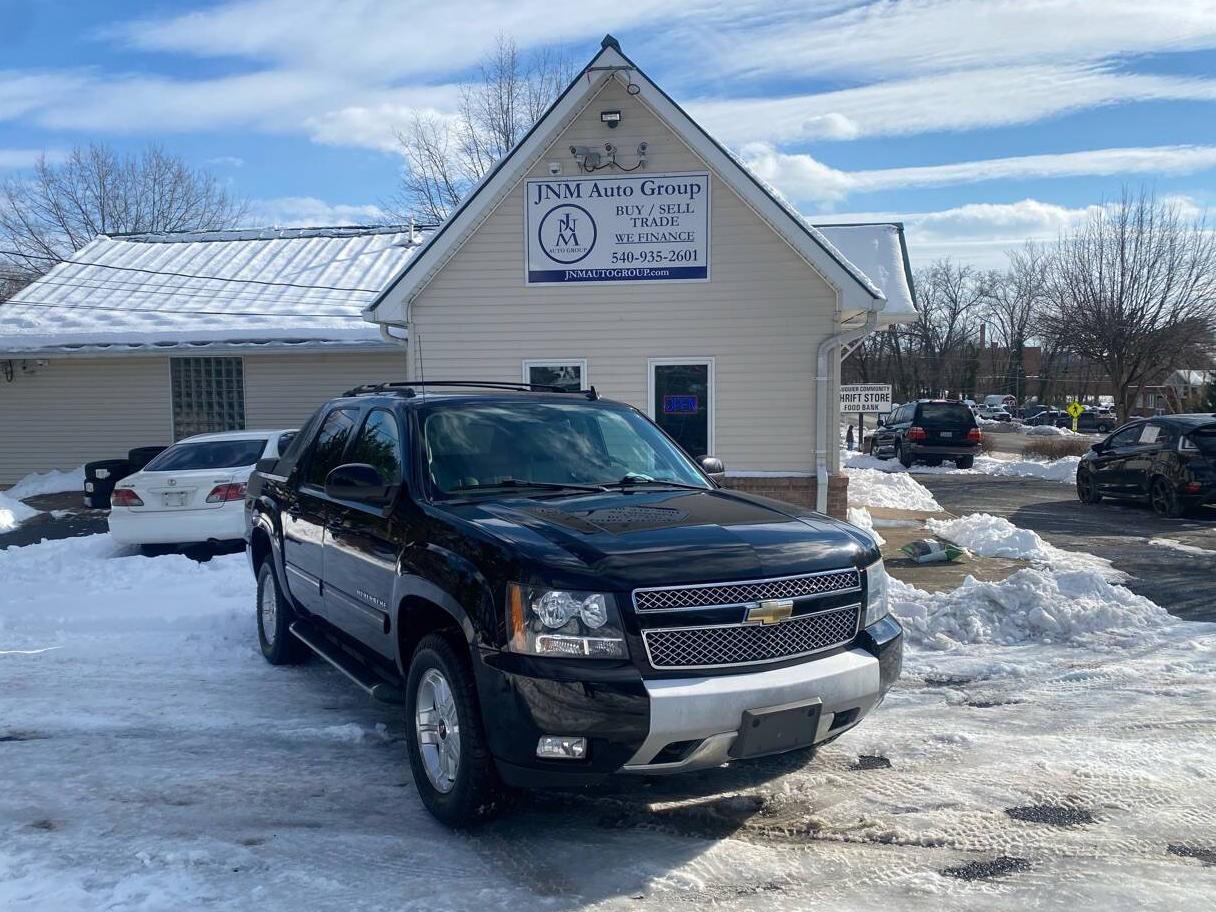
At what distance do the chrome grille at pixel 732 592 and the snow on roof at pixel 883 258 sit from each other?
1057 centimetres

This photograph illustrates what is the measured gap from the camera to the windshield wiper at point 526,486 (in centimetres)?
480

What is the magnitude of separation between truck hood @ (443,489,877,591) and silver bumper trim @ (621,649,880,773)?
390mm

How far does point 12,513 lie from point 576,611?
553 inches

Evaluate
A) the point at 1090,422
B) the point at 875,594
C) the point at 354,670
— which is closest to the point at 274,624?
the point at 354,670

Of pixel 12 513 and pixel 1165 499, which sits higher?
pixel 1165 499

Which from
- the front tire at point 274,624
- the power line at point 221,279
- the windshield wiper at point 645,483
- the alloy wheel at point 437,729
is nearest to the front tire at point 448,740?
the alloy wheel at point 437,729

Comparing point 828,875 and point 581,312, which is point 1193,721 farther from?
point 581,312

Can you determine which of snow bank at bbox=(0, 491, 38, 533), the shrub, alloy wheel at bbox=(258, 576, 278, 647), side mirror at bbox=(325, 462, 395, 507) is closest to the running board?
alloy wheel at bbox=(258, 576, 278, 647)

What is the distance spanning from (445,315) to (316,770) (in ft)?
30.9

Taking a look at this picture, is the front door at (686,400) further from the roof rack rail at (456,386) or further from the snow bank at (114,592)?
the roof rack rail at (456,386)

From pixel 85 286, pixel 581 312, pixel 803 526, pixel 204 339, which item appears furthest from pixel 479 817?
pixel 85 286

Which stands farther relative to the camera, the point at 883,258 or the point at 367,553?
the point at 883,258

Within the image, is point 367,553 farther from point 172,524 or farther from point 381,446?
point 172,524

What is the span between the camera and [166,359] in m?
17.9
